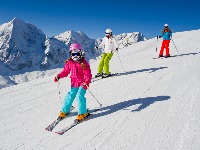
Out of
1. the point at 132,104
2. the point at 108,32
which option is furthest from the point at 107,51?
the point at 132,104

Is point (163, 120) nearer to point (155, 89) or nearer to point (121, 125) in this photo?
point (121, 125)

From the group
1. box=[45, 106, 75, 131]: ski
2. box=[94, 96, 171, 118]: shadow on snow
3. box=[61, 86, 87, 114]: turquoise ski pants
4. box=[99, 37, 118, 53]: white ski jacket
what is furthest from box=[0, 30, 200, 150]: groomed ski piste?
box=[99, 37, 118, 53]: white ski jacket

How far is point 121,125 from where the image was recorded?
21.7 feet

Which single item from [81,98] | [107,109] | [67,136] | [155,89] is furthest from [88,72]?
[155,89]

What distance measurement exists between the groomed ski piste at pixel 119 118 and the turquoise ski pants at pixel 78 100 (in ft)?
0.98

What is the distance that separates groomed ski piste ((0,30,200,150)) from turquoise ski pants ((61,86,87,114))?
0.30m

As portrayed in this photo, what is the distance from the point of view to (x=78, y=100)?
732 centimetres

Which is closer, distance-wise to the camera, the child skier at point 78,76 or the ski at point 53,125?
the ski at point 53,125

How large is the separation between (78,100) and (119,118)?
1.19 m

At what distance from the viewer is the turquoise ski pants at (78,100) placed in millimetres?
7312

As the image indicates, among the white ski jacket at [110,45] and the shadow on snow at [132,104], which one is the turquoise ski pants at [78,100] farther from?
the white ski jacket at [110,45]

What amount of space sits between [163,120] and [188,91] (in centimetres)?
265

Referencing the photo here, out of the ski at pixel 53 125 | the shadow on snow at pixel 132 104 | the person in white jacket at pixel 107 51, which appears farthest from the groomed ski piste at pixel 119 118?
the person in white jacket at pixel 107 51

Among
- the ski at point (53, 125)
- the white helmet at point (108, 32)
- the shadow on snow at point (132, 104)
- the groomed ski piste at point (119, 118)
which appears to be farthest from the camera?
the white helmet at point (108, 32)
